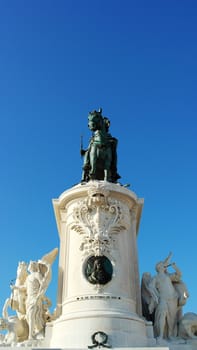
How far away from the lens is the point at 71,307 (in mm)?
13055

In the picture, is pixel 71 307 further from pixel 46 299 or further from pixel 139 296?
pixel 139 296

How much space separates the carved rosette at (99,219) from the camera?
1391cm

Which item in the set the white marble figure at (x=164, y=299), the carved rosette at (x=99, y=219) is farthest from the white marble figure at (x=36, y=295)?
the white marble figure at (x=164, y=299)

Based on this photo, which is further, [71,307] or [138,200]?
[138,200]

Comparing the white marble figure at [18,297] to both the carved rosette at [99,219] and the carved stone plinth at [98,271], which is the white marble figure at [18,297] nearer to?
the carved stone plinth at [98,271]

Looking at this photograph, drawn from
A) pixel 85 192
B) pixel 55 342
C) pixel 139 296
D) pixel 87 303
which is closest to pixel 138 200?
pixel 85 192

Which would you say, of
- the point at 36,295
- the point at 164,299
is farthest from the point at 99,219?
the point at 164,299

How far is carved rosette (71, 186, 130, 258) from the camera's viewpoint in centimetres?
1391

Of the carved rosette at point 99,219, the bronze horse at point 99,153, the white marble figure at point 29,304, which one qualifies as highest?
the bronze horse at point 99,153

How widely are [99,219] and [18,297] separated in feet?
13.6

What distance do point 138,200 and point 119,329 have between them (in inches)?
215

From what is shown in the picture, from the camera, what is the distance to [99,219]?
14281 mm

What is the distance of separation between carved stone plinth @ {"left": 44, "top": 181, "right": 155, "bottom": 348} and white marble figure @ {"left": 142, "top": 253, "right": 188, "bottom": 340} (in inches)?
22.5

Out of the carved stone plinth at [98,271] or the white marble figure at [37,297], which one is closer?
the carved stone plinth at [98,271]
